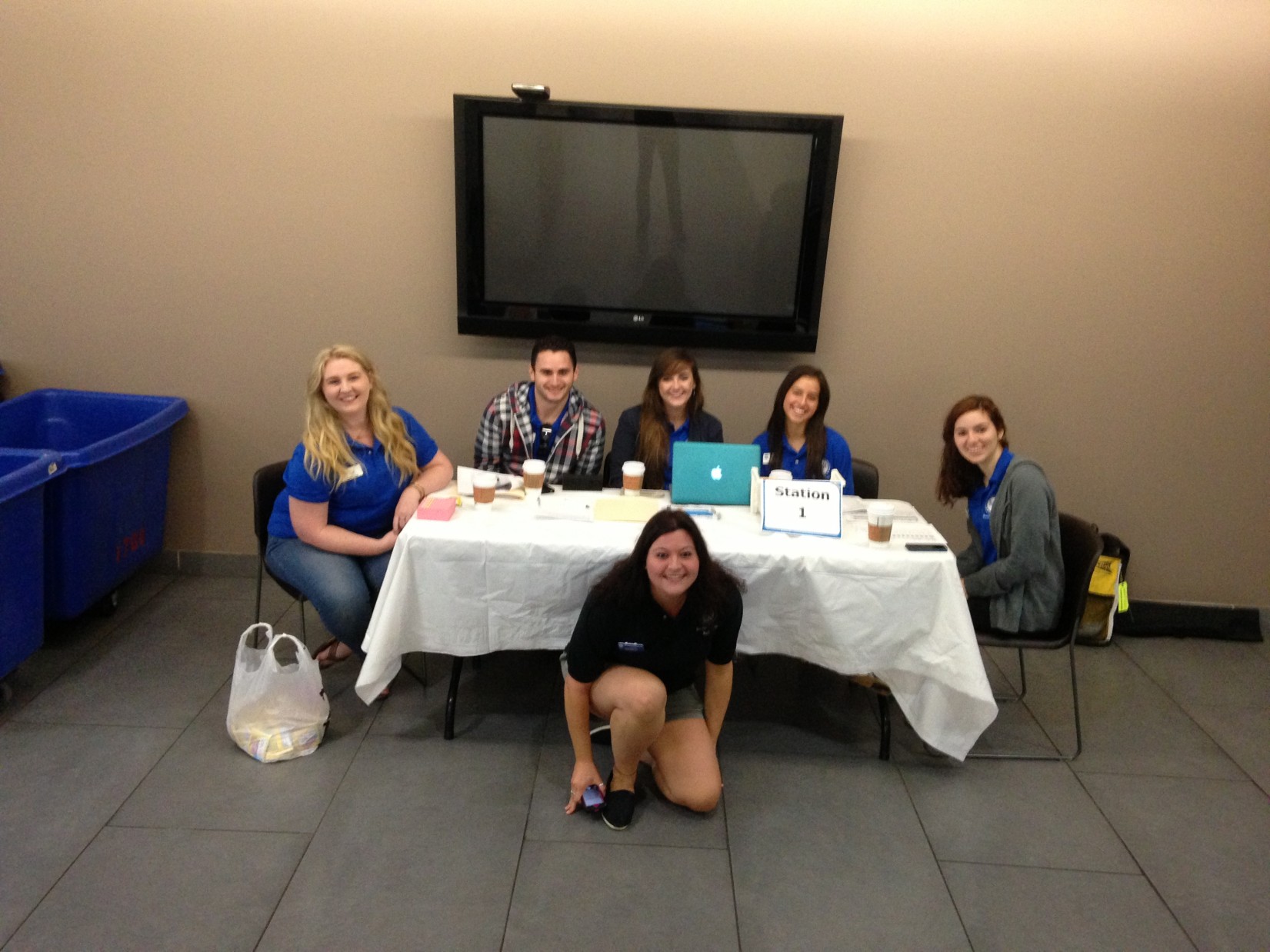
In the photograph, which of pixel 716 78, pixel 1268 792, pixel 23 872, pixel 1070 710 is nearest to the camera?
pixel 23 872

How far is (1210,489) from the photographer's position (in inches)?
134

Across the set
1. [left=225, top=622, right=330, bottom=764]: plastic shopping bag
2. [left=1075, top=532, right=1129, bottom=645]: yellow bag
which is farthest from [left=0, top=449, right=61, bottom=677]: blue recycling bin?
[left=1075, top=532, right=1129, bottom=645]: yellow bag

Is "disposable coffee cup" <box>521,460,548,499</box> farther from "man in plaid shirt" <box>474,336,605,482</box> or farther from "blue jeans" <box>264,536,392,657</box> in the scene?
"blue jeans" <box>264,536,392,657</box>

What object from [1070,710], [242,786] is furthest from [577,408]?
[1070,710]

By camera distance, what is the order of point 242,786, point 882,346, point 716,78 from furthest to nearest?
point 882,346 → point 716,78 → point 242,786

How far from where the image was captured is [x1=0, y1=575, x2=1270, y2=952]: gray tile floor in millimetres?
1877

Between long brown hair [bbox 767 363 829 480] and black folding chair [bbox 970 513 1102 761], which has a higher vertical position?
long brown hair [bbox 767 363 829 480]

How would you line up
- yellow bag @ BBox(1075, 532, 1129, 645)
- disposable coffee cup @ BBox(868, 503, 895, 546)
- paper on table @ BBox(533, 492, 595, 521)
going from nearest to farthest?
disposable coffee cup @ BBox(868, 503, 895, 546) < paper on table @ BBox(533, 492, 595, 521) < yellow bag @ BBox(1075, 532, 1129, 645)

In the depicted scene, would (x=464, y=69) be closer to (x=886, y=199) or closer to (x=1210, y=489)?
(x=886, y=199)

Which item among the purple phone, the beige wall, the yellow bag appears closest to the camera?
the purple phone

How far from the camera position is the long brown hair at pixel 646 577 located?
6.75 feet

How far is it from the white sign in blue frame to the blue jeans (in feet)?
3.50

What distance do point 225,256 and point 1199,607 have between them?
3.88m

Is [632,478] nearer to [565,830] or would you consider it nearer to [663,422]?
[663,422]
